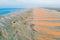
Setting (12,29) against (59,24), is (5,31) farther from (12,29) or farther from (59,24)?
(59,24)

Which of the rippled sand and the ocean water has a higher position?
the ocean water

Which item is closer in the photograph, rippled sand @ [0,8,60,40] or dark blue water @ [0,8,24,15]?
rippled sand @ [0,8,60,40]

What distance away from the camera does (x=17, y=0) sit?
5.31 feet

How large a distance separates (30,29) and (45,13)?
0.93 ft

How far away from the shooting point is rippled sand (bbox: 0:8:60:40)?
4.73ft

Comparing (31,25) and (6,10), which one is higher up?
(6,10)

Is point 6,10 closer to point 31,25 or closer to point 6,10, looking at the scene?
point 6,10

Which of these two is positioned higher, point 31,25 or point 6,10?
point 6,10

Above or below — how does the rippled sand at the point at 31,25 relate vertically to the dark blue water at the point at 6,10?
below

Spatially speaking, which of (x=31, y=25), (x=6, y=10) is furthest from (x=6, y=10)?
(x=31, y=25)

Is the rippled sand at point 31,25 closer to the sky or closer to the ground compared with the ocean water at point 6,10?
closer to the ground

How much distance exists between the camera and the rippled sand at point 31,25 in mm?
1440

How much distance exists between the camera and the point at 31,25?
1.57 m

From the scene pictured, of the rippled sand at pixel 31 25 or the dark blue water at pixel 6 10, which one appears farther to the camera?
the dark blue water at pixel 6 10
